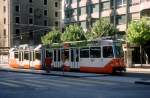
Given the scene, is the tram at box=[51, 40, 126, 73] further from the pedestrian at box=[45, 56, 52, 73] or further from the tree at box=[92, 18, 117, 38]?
the tree at box=[92, 18, 117, 38]

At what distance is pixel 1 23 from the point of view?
323ft

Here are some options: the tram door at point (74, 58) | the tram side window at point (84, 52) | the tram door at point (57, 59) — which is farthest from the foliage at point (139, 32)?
the tram side window at point (84, 52)

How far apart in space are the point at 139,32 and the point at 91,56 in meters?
20.6

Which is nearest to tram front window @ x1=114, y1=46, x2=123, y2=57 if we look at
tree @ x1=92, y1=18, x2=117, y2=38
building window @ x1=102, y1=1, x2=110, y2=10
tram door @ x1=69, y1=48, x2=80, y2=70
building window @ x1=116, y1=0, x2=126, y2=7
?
tram door @ x1=69, y1=48, x2=80, y2=70

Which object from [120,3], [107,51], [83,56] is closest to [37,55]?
[83,56]

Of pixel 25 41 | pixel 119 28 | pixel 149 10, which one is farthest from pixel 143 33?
pixel 25 41

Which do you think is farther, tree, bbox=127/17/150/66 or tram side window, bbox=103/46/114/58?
tree, bbox=127/17/150/66

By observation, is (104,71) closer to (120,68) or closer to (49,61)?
(120,68)

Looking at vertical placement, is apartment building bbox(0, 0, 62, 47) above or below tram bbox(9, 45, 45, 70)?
above

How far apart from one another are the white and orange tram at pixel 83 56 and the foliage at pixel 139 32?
1508 centimetres

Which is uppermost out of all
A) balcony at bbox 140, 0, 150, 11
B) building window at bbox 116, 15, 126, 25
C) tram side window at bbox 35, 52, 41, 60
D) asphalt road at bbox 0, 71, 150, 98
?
balcony at bbox 140, 0, 150, 11

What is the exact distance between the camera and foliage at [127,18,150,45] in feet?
177

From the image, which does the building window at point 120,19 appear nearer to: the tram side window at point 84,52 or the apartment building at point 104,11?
the apartment building at point 104,11

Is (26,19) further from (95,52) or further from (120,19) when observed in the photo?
(95,52)
